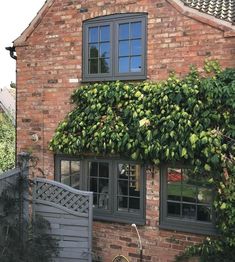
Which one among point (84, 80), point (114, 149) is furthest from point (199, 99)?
point (84, 80)

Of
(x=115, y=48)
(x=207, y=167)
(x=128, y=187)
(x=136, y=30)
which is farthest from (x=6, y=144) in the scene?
(x=207, y=167)

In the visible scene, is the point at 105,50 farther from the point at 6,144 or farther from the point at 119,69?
the point at 6,144

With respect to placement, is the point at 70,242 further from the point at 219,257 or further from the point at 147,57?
the point at 147,57

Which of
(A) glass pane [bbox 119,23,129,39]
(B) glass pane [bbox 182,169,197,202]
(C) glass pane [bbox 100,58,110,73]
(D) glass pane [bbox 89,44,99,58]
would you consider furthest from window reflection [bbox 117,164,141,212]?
(A) glass pane [bbox 119,23,129,39]

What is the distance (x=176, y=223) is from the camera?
23.5 feet

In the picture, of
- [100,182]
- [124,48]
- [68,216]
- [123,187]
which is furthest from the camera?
[100,182]

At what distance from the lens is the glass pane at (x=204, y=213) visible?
22.8ft

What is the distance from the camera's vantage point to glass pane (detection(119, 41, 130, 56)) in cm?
761

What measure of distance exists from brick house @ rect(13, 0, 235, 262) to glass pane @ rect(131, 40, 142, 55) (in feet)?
0.07

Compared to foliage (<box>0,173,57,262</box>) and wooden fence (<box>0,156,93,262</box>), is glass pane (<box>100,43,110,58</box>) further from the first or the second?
foliage (<box>0,173,57,262</box>)

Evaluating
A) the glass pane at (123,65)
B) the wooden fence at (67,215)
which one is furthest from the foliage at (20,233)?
the glass pane at (123,65)

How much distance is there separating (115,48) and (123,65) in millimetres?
389

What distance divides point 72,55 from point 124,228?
3.79 meters

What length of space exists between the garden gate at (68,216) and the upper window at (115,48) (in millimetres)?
2401
